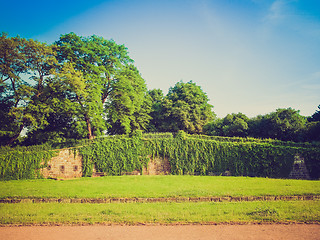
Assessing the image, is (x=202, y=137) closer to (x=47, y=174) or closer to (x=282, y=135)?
(x=282, y=135)

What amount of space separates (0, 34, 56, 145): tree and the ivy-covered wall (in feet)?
21.1

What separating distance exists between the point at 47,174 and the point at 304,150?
91.4 feet

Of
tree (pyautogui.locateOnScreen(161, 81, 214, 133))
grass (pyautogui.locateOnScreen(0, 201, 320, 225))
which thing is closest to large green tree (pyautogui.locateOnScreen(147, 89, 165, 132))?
tree (pyautogui.locateOnScreen(161, 81, 214, 133))

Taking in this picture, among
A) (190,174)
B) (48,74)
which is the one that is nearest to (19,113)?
(48,74)

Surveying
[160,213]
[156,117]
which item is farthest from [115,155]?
[156,117]

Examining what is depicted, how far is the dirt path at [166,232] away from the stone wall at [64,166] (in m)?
13.5

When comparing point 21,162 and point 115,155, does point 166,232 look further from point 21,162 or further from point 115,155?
point 21,162

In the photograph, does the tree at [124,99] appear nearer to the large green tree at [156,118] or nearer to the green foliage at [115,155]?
the green foliage at [115,155]

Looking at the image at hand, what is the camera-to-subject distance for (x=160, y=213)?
25.5 ft

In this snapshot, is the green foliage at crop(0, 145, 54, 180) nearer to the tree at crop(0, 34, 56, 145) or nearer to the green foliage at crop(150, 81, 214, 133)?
the tree at crop(0, 34, 56, 145)

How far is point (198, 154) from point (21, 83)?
72.7ft

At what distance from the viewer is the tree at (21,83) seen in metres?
19.3

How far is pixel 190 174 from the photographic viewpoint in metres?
21.7

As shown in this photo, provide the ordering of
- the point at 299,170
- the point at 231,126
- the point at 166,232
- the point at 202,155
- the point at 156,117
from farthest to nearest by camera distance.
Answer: the point at 156,117 < the point at 231,126 < the point at 202,155 < the point at 299,170 < the point at 166,232
